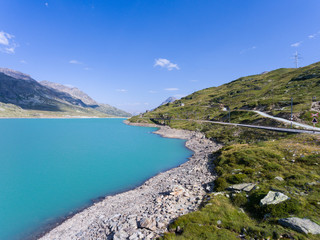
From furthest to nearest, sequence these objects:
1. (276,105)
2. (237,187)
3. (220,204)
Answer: (276,105) < (237,187) < (220,204)

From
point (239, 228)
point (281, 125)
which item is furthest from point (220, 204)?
point (281, 125)

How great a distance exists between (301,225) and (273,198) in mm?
3382

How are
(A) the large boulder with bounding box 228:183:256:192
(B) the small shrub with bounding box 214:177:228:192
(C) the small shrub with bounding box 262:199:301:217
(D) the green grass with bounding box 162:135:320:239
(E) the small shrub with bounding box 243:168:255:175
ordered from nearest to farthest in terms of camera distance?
(D) the green grass with bounding box 162:135:320:239
(C) the small shrub with bounding box 262:199:301:217
(A) the large boulder with bounding box 228:183:256:192
(B) the small shrub with bounding box 214:177:228:192
(E) the small shrub with bounding box 243:168:255:175

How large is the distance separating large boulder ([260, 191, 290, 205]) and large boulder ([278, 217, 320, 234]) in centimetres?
209

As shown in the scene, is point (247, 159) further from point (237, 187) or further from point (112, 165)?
point (112, 165)

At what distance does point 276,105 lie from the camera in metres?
97.8

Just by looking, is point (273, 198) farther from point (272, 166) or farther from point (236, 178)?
point (272, 166)

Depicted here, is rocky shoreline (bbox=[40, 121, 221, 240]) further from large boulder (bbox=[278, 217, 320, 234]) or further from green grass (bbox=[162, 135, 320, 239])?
large boulder (bbox=[278, 217, 320, 234])

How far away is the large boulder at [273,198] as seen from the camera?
43.4 feet

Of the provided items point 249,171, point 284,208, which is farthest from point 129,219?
point 249,171

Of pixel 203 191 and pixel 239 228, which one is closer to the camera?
pixel 239 228

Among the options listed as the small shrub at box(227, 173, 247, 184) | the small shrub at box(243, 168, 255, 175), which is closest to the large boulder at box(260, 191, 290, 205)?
the small shrub at box(227, 173, 247, 184)

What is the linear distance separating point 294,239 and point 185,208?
27.5ft

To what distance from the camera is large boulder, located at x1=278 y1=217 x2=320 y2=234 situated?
9916 mm
